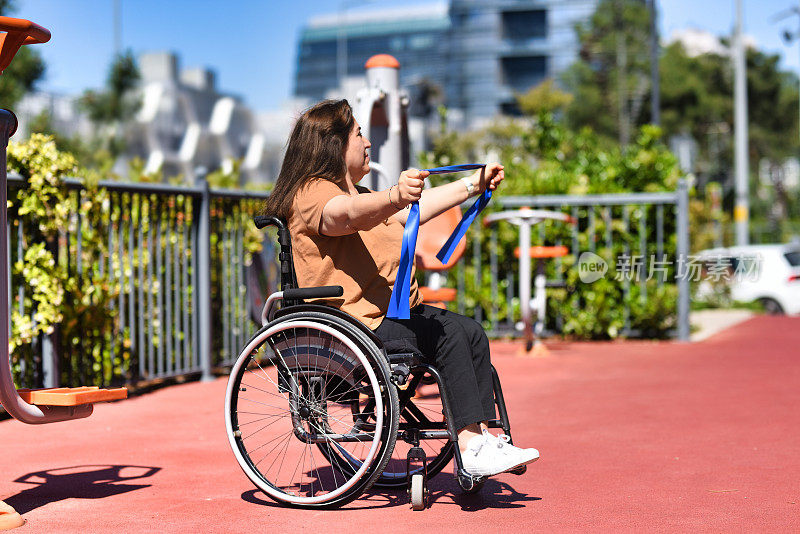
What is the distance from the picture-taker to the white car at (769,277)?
17891 mm

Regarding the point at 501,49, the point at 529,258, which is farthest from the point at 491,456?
the point at 501,49

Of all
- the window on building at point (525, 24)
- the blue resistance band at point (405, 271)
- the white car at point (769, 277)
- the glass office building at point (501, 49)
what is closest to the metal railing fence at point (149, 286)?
the blue resistance band at point (405, 271)

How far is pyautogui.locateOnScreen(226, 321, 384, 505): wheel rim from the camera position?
381 cm

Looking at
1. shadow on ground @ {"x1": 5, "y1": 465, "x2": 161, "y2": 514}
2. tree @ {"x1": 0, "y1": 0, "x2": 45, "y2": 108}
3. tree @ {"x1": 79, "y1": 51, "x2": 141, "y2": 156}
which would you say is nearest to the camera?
shadow on ground @ {"x1": 5, "y1": 465, "x2": 161, "y2": 514}

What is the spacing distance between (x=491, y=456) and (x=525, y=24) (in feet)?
286

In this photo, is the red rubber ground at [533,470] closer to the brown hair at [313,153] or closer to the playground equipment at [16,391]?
the playground equipment at [16,391]

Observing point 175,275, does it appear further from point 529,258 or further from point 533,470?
point 533,470

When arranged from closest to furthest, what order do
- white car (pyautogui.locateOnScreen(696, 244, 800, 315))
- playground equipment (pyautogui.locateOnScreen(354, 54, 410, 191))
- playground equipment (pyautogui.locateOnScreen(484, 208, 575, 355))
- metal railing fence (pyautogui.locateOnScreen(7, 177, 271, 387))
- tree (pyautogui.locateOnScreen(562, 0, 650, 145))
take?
metal railing fence (pyautogui.locateOnScreen(7, 177, 271, 387)) < playground equipment (pyautogui.locateOnScreen(354, 54, 410, 191)) < playground equipment (pyautogui.locateOnScreen(484, 208, 575, 355)) < white car (pyautogui.locateOnScreen(696, 244, 800, 315)) < tree (pyautogui.locateOnScreen(562, 0, 650, 145))

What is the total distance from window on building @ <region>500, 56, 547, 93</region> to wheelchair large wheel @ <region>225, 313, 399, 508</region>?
8522 centimetres

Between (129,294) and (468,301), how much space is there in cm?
463

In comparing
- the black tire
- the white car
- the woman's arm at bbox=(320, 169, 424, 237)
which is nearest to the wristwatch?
the woman's arm at bbox=(320, 169, 424, 237)

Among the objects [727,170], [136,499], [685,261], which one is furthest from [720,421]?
[727,170]

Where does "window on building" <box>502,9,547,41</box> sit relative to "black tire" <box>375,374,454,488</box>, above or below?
above

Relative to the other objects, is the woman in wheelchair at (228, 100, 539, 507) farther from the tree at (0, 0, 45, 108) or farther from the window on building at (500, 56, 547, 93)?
the window on building at (500, 56, 547, 93)
